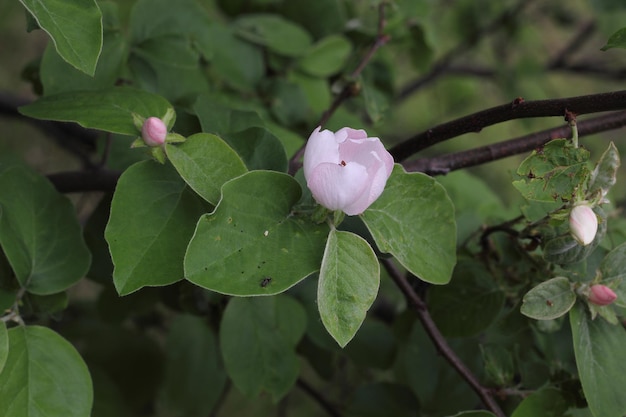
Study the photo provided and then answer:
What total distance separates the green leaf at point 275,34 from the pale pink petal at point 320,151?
0.45 metres

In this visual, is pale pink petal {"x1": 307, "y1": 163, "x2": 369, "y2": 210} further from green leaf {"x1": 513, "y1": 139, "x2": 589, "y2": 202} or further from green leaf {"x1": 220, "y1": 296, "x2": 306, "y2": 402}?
green leaf {"x1": 220, "y1": 296, "x2": 306, "y2": 402}

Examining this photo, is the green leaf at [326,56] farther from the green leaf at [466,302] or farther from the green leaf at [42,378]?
the green leaf at [42,378]

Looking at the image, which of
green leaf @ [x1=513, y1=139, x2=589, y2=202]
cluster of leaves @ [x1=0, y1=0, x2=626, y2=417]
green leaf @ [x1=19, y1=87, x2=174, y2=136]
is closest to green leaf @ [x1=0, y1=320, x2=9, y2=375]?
cluster of leaves @ [x1=0, y1=0, x2=626, y2=417]

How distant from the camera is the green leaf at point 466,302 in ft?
2.15

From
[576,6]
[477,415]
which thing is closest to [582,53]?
[576,6]

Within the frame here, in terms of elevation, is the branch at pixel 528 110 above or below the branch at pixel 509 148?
above

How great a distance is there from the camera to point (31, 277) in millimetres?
571

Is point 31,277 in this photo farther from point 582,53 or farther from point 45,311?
point 582,53

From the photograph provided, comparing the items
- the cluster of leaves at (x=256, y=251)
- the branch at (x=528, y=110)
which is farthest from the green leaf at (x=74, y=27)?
the branch at (x=528, y=110)

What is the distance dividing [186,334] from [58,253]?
0.35 metres

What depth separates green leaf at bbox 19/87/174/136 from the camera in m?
0.49

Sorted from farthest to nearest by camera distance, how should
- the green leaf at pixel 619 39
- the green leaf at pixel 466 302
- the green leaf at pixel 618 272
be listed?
the green leaf at pixel 466 302 → the green leaf at pixel 618 272 → the green leaf at pixel 619 39

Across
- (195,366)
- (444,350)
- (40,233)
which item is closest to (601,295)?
(444,350)

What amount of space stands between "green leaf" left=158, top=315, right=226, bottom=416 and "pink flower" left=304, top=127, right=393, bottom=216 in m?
0.50
